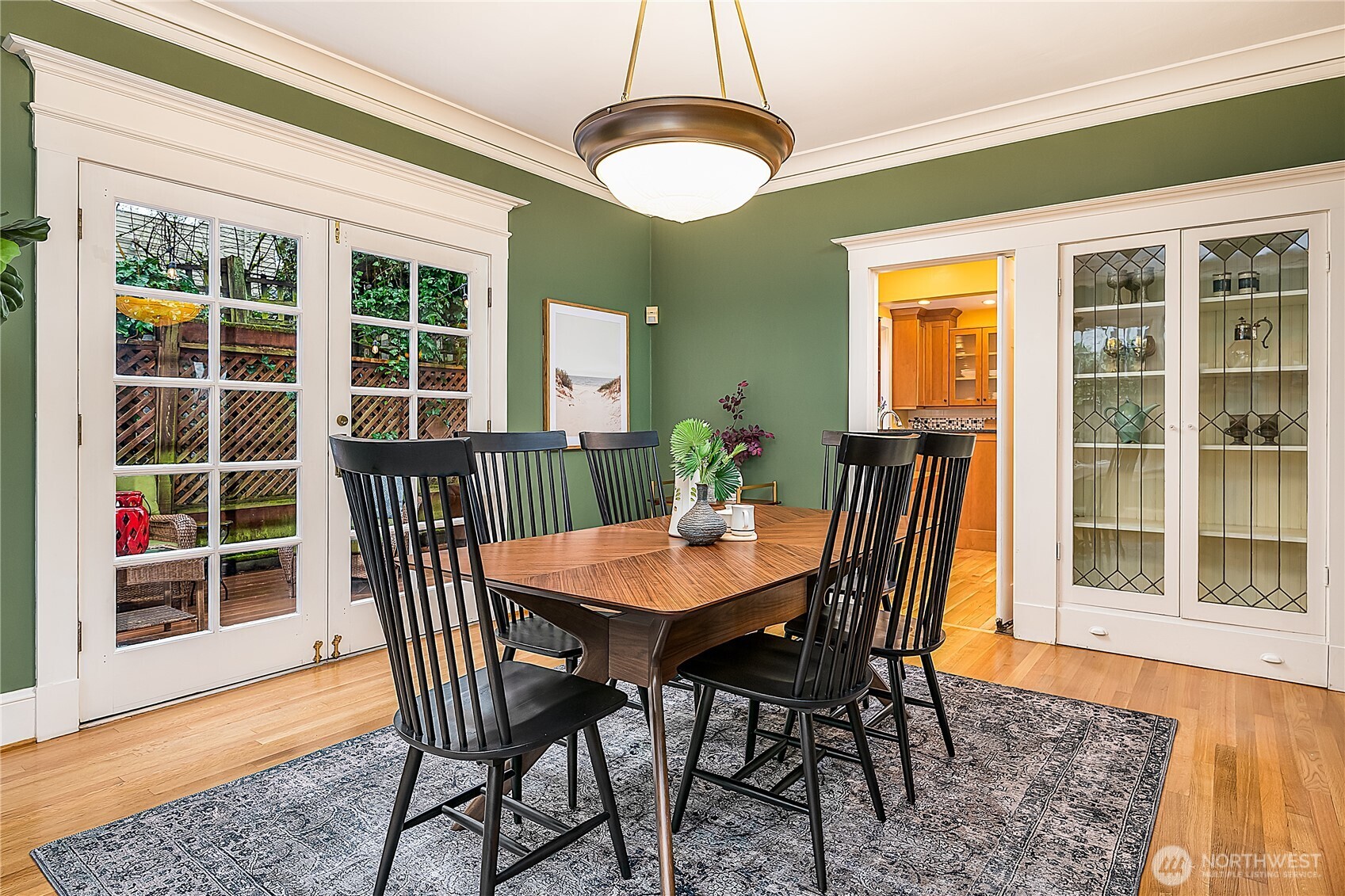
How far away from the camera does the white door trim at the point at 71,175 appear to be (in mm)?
2615

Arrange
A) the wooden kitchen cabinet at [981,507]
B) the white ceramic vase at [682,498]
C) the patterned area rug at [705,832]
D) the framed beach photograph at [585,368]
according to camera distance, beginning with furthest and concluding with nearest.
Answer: the wooden kitchen cabinet at [981,507] → the framed beach photograph at [585,368] → the white ceramic vase at [682,498] → the patterned area rug at [705,832]

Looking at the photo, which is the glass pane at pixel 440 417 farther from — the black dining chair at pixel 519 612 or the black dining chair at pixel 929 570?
the black dining chair at pixel 929 570

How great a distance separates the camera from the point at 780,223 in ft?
15.8

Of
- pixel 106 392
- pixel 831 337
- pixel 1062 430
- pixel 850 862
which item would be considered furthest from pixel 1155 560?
pixel 106 392

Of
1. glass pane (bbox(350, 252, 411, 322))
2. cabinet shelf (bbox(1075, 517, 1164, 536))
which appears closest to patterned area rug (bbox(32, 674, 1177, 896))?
cabinet shelf (bbox(1075, 517, 1164, 536))

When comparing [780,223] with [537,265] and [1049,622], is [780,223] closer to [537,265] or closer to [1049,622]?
[537,265]

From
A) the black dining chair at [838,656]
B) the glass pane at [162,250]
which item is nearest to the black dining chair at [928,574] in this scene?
the black dining chair at [838,656]

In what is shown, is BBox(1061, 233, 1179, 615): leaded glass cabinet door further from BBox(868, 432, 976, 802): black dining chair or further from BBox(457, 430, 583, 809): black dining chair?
BBox(457, 430, 583, 809): black dining chair

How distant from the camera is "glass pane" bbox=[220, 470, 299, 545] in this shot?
3117mm

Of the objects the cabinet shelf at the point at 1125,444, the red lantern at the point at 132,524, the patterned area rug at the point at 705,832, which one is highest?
the cabinet shelf at the point at 1125,444

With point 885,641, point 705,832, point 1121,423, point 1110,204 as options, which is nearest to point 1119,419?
point 1121,423

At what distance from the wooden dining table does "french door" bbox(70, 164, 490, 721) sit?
1539 mm

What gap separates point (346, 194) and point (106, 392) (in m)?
1.34

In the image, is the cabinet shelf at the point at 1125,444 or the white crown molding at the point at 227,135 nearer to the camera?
the white crown molding at the point at 227,135
